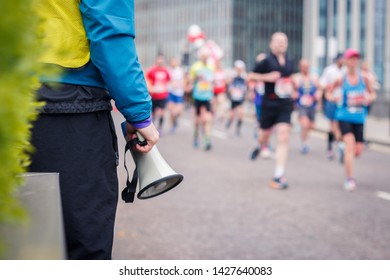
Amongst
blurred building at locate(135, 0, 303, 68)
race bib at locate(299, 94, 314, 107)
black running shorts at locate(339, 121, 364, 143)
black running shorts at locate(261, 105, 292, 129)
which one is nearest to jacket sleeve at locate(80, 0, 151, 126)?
black running shorts at locate(339, 121, 364, 143)

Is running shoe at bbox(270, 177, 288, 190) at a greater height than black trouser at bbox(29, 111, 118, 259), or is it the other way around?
black trouser at bbox(29, 111, 118, 259)

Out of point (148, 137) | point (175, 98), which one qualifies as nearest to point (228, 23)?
point (175, 98)

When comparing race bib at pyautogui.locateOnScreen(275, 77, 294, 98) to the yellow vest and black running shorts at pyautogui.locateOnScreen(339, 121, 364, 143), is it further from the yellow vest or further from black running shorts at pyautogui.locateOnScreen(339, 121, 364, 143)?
the yellow vest

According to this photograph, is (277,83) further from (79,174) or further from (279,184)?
(79,174)

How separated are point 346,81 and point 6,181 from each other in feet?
31.4

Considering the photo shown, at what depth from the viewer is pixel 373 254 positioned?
5.91 metres

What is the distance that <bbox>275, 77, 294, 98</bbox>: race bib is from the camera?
10859 millimetres

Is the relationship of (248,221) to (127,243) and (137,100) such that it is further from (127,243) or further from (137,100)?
(137,100)

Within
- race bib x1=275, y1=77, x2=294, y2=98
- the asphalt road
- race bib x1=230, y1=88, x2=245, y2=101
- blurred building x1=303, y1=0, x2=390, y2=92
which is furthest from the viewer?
blurred building x1=303, y1=0, x2=390, y2=92

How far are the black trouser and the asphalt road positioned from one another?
3.16 meters

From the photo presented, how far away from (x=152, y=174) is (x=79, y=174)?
27 cm

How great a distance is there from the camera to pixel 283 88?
35.7ft

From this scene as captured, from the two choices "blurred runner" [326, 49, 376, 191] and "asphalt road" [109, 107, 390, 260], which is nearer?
"asphalt road" [109, 107, 390, 260]
